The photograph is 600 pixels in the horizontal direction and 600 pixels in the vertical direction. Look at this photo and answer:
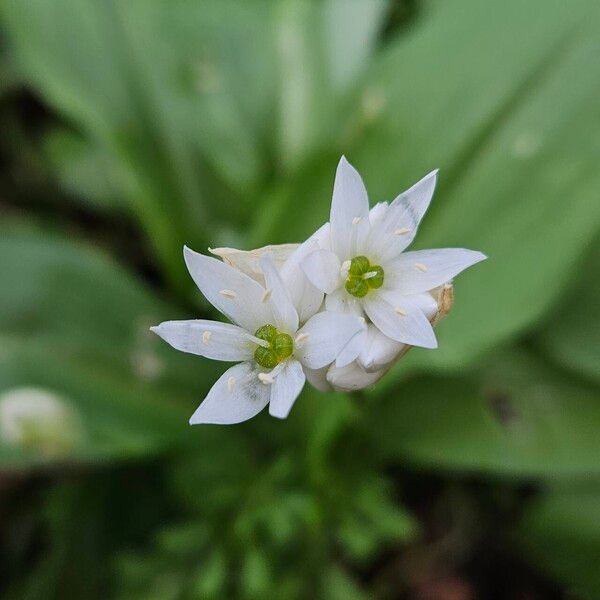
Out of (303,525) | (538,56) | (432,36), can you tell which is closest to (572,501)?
(303,525)

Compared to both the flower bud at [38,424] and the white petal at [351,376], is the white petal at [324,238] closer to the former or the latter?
the white petal at [351,376]

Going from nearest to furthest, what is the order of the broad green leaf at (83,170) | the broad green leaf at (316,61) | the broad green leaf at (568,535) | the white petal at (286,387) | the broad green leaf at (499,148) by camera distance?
the white petal at (286,387) → the broad green leaf at (499,148) → the broad green leaf at (568,535) → the broad green leaf at (316,61) → the broad green leaf at (83,170)

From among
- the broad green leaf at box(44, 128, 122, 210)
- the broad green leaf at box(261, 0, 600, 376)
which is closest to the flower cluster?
the broad green leaf at box(261, 0, 600, 376)

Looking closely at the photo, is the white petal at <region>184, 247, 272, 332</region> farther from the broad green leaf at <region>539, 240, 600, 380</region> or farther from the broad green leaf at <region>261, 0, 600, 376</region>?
the broad green leaf at <region>539, 240, 600, 380</region>

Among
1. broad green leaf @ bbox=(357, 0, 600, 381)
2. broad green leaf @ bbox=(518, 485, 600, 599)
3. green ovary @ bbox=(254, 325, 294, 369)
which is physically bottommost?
broad green leaf @ bbox=(518, 485, 600, 599)

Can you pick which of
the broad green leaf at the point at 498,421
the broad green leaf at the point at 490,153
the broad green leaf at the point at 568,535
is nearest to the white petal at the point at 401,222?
the broad green leaf at the point at 490,153

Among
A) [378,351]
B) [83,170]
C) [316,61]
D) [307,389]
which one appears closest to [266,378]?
[378,351]
